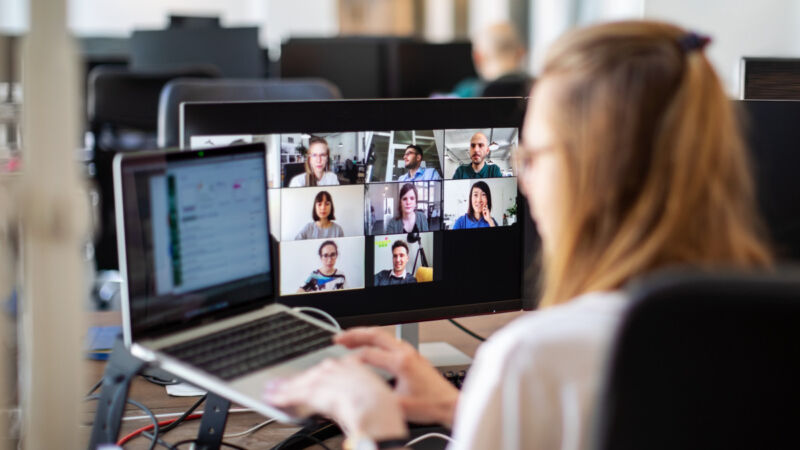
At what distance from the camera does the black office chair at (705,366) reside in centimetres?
52

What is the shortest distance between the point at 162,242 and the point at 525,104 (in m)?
0.65

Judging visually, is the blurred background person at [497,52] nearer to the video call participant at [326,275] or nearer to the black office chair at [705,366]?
the video call participant at [326,275]

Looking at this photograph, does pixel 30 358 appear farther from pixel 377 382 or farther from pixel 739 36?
pixel 739 36

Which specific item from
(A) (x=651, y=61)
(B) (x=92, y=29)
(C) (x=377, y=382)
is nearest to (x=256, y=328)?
(C) (x=377, y=382)

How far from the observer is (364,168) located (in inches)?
52.7

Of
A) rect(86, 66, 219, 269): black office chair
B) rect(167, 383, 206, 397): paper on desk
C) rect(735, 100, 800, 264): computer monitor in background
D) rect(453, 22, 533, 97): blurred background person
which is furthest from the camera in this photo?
rect(453, 22, 533, 97): blurred background person

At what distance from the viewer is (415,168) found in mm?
1370

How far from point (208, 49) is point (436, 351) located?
11.4 ft

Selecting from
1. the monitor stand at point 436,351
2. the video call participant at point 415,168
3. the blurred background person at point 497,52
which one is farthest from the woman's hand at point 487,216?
the blurred background person at point 497,52

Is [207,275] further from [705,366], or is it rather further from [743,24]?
[743,24]

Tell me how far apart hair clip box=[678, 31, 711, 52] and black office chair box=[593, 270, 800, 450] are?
0.96 feet

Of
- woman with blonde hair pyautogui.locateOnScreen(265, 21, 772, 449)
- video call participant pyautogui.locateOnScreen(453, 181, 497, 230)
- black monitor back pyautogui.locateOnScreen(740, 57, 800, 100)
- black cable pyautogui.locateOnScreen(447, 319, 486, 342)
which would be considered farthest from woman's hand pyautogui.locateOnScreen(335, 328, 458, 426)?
black monitor back pyautogui.locateOnScreen(740, 57, 800, 100)

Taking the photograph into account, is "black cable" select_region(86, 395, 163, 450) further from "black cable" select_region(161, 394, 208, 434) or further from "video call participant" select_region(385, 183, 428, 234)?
"video call participant" select_region(385, 183, 428, 234)

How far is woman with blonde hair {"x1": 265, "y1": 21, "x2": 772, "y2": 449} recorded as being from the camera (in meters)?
0.67
